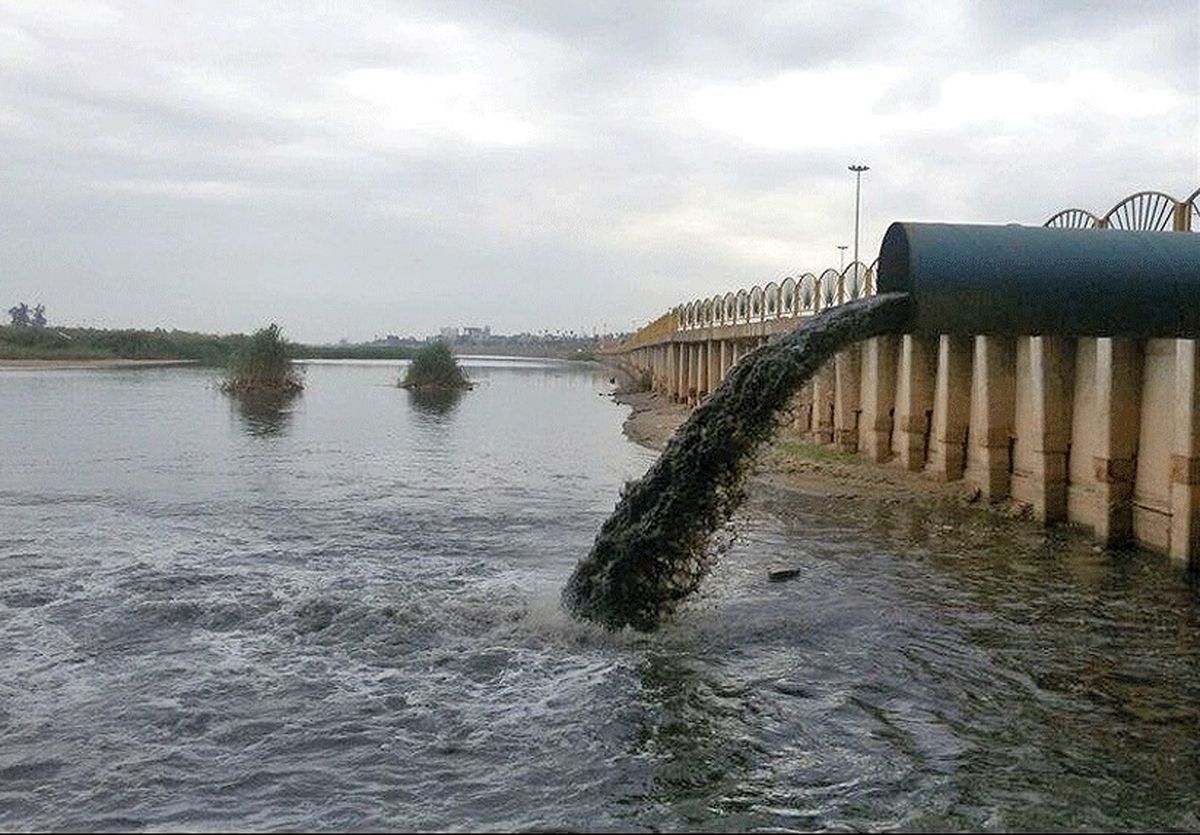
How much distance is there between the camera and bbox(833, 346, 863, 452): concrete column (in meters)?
24.9

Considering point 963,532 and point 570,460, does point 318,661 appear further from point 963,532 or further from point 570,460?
point 570,460

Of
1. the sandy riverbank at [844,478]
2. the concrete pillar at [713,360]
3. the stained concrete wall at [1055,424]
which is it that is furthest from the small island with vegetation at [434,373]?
the stained concrete wall at [1055,424]

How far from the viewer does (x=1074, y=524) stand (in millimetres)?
16203

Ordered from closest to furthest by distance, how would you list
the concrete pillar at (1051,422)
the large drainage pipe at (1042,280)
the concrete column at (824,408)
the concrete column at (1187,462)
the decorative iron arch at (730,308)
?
1. the concrete column at (1187,462)
2. the large drainage pipe at (1042,280)
3. the concrete pillar at (1051,422)
4. the concrete column at (824,408)
5. the decorative iron arch at (730,308)

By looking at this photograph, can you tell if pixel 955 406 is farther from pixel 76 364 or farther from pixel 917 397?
pixel 76 364

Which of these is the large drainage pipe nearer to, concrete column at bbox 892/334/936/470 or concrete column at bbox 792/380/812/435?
concrete column at bbox 892/334/936/470

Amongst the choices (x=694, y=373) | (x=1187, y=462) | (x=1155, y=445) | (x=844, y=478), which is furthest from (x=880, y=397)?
(x=694, y=373)

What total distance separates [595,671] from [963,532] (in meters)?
8.60

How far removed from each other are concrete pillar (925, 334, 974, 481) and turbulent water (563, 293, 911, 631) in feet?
16.5

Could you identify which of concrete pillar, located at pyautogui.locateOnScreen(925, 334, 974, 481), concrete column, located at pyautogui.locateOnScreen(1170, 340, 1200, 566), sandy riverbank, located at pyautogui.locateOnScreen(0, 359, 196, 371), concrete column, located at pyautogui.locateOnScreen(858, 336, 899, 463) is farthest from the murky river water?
sandy riverbank, located at pyautogui.locateOnScreen(0, 359, 196, 371)

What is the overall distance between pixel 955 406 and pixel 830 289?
8.55m

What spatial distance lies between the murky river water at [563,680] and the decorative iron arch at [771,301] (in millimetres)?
15117

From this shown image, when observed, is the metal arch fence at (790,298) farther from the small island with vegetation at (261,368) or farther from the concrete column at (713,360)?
the small island with vegetation at (261,368)

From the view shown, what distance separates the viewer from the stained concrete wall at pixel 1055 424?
1400 centimetres
